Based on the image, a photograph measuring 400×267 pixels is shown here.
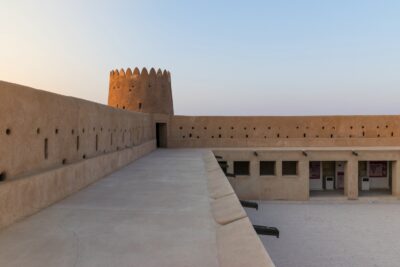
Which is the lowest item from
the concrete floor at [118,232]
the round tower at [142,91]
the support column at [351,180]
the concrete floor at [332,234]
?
the concrete floor at [332,234]

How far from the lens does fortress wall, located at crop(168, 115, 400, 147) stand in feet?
57.0

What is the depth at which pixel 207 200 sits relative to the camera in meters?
4.74

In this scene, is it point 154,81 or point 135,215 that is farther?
point 154,81

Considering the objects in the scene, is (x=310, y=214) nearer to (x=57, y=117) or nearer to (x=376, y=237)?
(x=376, y=237)

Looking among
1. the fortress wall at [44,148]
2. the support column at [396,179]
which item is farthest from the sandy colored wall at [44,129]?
the support column at [396,179]

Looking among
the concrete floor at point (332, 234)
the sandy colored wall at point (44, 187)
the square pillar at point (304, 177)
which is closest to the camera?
the sandy colored wall at point (44, 187)

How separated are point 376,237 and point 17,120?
9624mm

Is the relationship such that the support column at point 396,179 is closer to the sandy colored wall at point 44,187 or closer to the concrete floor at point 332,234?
the concrete floor at point 332,234

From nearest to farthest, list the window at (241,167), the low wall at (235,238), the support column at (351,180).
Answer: the low wall at (235,238) → the support column at (351,180) → the window at (241,167)

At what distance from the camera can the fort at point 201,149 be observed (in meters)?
3.80

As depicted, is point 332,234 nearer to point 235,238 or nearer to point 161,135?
point 235,238

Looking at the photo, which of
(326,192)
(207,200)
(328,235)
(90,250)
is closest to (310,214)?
(328,235)

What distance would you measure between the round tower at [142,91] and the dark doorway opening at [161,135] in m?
1.29

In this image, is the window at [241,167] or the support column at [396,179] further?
the window at [241,167]
